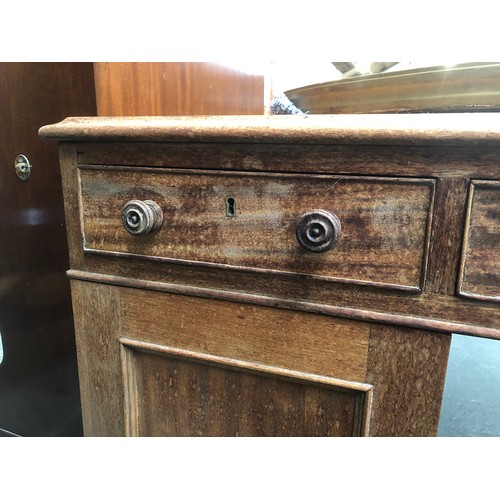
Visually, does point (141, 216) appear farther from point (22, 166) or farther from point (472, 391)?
point (472, 391)

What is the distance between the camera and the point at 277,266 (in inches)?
16.1

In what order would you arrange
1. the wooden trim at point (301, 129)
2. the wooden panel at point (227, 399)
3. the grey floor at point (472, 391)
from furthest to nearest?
the grey floor at point (472, 391)
the wooden panel at point (227, 399)
the wooden trim at point (301, 129)

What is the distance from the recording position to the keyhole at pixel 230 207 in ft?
1.34

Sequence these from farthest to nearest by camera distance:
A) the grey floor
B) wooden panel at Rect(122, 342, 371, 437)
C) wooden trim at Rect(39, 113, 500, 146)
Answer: the grey floor, wooden panel at Rect(122, 342, 371, 437), wooden trim at Rect(39, 113, 500, 146)

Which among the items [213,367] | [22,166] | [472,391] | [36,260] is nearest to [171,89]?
[22,166]

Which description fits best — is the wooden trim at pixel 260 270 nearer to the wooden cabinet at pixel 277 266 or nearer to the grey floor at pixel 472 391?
the wooden cabinet at pixel 277 266

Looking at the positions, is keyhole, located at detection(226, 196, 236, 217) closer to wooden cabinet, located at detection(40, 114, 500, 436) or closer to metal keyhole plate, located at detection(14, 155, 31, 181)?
wooden cabinet, located at detection(40, 114, 500, 436)

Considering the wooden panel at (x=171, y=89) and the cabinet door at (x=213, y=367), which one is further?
the wooden panel at (x=171, y=89)

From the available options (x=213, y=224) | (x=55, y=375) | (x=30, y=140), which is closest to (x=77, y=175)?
(x=213, y=224)

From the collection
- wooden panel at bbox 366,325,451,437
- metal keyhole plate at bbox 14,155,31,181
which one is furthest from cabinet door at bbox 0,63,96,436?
wooden panel at bbox 366,325,451,437

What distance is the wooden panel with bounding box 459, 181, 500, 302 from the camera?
0.34 metres

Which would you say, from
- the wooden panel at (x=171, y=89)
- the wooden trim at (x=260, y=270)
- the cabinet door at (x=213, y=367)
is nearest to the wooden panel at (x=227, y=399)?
the cabinet door at (x=213, y=367)

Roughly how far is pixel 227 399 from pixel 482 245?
30 centimetres

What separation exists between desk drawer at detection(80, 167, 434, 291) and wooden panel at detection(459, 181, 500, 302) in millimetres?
32
